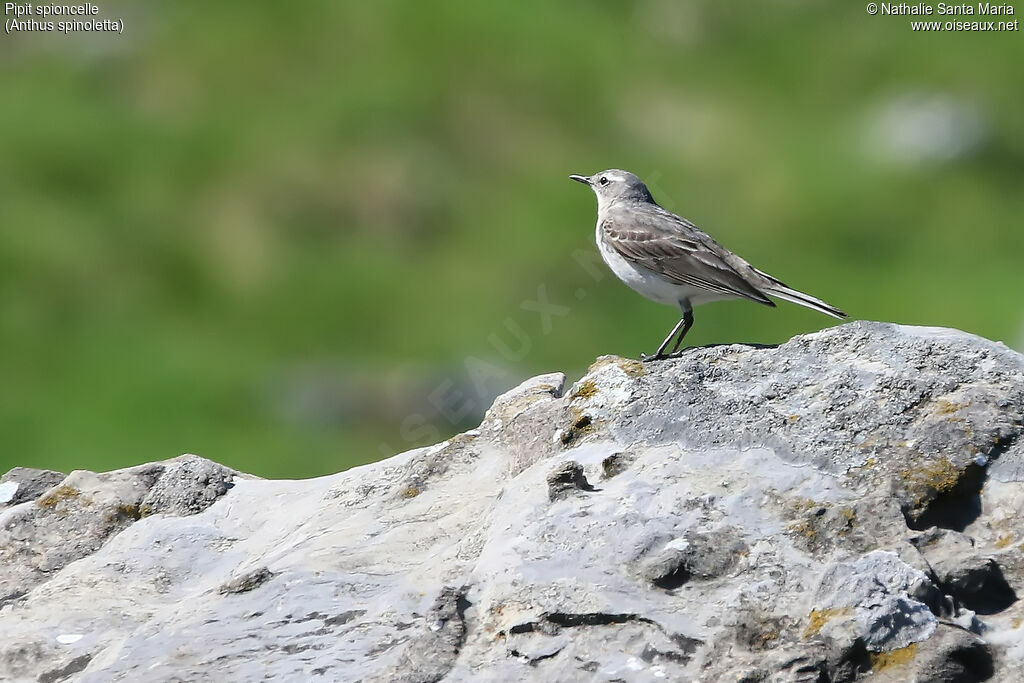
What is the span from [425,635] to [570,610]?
629mm

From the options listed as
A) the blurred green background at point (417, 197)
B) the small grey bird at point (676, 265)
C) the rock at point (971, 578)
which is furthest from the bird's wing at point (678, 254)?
the blurred green background at point (417, 197)

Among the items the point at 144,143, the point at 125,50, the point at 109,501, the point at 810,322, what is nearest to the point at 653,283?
the point at 109,501

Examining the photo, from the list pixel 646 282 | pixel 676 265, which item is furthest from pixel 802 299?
pixel 646 282

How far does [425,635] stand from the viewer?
634cm

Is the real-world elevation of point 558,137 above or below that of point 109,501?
above

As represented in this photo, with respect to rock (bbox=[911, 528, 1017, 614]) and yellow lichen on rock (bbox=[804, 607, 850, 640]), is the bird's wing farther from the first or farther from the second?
yellow lichen on rock (bbox=[804, 607, 850, 640])

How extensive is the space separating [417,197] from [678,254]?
54.0 ft

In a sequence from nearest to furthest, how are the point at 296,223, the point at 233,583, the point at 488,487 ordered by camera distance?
the point at 233,583 < the point at 488,487 < the point at 296,223

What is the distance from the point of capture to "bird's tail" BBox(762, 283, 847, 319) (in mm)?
9234

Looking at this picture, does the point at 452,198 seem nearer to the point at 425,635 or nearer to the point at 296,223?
the point at 296,223

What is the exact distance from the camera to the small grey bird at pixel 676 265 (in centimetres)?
1018

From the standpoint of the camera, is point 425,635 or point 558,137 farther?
point 558,137

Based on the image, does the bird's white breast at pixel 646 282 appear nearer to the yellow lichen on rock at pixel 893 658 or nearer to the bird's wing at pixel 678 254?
the bird's wing at pixel 678 254

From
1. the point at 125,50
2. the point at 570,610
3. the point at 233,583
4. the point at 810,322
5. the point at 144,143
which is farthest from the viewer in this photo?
the point at 125,50
